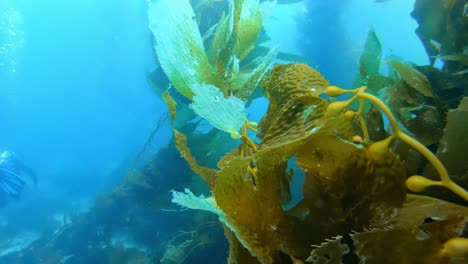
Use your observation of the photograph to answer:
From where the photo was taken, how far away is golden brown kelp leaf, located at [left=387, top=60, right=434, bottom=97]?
111 cm

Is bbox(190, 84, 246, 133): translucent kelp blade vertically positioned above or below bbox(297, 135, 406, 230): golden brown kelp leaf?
above

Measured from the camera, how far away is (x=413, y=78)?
44.8 inches

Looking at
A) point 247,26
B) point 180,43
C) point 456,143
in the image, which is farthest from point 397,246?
point 247,26

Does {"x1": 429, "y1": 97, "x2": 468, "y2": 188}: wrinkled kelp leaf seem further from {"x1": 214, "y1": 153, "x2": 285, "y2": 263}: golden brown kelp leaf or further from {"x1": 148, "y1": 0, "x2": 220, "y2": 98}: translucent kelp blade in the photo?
{"x1": 148, "y1": 0, "x2": 220, "y2": 98}: translucent kelp blade

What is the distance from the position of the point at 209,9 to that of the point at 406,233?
13.4 ft

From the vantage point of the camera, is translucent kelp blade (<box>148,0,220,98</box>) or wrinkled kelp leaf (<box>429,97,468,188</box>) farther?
translucent kelp blade (<box>148,0,220,98</box>)

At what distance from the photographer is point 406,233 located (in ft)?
1.83

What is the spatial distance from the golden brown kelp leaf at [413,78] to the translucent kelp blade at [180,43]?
674 mm

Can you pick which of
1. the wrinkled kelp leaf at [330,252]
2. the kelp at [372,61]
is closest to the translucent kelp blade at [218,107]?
the wrinkled kelp leaf at [330,252]

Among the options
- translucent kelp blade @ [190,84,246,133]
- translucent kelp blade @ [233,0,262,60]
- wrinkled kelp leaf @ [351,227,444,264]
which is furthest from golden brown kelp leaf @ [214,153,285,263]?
translucent kelp blade @ [233,0,262,60]

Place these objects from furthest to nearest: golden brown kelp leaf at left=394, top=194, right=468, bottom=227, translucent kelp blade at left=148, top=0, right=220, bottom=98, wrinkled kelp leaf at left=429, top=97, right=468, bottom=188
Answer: translucent kelp blade at left=148, top=0, right=220, bottom=98 < wrinkled kelp leaf at left=429, top=97, right=468, bottom=188 < golden brown kelp leaf at left=394, top=194, right=468, bottom=227

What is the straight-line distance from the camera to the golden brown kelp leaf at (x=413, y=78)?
1113 millimetres

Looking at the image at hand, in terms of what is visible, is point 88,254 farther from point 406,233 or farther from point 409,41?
point 409,41

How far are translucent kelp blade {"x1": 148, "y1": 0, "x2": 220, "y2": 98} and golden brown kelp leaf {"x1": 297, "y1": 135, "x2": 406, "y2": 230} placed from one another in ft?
1.33
